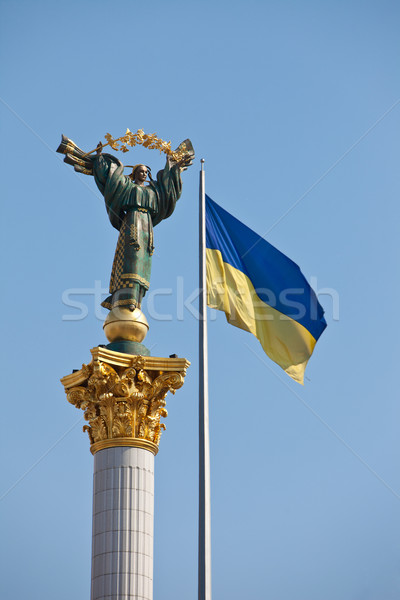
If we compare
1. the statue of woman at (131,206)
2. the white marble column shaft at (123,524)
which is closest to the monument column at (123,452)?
the white marble column shaft at (123,524)

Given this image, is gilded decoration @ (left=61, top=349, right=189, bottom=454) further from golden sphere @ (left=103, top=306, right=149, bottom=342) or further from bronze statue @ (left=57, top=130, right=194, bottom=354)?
bronze statue @ (left=57, top=130, right=194, bottom=354)

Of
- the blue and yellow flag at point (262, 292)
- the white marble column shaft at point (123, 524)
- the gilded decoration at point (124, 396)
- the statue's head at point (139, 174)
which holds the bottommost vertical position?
the white marble column shaft at point (123, 524)

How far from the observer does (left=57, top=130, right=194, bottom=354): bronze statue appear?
25922 millimetres

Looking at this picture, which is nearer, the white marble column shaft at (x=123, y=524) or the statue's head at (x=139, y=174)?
the white marble column shaft at (x=123, y=524)

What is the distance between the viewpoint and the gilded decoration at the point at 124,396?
23688mm

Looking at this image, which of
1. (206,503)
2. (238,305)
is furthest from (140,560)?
(238,305)

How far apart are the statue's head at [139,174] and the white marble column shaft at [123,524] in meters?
8.46

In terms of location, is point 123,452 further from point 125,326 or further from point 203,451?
point 125,326

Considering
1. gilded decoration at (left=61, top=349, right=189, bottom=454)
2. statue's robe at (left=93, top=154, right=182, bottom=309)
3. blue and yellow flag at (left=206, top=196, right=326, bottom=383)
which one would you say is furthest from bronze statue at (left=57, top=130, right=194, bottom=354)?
gilded decoration at (left=61, top=349, right=189, bottom=454)

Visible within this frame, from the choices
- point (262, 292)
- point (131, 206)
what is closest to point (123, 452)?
point (262, 292)

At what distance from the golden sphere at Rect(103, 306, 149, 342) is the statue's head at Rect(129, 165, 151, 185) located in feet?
14.4

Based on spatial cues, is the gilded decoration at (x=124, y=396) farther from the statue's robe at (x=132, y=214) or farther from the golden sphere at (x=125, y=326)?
the statue's robe at (x=132, y=214)

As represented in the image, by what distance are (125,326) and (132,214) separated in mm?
3628

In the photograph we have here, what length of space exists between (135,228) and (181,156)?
3211mm
